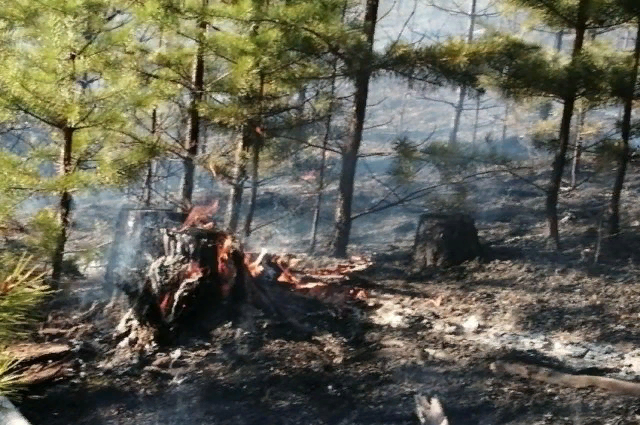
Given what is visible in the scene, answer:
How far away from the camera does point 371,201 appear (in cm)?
1570

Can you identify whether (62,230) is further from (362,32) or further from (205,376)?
(362,32)

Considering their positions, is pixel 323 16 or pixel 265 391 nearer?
pixel 265 391

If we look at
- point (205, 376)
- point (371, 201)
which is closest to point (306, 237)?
point (371, 201)

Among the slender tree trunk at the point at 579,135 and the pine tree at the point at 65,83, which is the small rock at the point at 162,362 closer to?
the pine tree at the point at 65,83

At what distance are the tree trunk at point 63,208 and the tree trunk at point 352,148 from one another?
377 centimetres

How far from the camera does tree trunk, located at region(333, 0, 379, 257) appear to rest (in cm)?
846

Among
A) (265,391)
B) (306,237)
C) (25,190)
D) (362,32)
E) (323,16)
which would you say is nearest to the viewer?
(265,391)

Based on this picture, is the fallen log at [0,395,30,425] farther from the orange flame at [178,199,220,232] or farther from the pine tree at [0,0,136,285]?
the orange flame at [178,199,220,232]

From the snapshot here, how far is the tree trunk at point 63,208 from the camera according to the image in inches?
243

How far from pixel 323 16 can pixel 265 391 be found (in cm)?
444

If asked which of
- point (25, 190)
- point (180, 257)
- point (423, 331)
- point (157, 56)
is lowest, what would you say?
point (423, 331)

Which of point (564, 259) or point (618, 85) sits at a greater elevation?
point (618, 85)

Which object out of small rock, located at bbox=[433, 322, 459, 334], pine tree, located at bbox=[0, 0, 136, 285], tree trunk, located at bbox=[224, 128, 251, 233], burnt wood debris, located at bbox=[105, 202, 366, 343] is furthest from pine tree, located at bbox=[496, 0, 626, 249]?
pine tree, located at bbox=[0, 0, 136, 285]

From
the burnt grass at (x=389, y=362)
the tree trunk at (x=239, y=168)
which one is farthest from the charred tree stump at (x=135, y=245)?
the tree trunk at (x=239, y=168)
